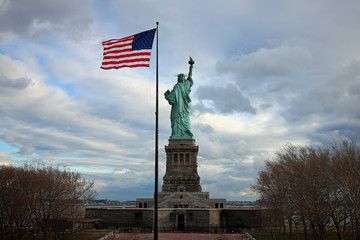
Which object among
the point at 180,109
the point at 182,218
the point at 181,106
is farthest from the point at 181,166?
the point at 182,218

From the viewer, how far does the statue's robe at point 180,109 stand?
71.6 m

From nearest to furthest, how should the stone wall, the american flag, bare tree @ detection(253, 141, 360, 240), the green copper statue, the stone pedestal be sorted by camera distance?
the american flag
bare tree @ detection(253, 141, 360, 240)
the stone wall
the stone pedestal
the green copper statue

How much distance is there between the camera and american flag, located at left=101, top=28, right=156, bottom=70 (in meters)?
20.5

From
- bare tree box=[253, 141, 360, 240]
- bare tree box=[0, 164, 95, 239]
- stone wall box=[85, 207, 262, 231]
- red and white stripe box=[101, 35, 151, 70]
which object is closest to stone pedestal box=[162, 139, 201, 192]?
stone wall box=[85, 207, 262, 231]

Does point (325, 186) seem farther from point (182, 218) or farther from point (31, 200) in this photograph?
point (31, 200)

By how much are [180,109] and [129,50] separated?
51.5 metres

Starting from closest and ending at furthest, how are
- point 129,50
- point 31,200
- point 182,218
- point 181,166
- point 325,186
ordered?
point 129,50, point 325,186, point 31,200, point 182,218, point 181,166

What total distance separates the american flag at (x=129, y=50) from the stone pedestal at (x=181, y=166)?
48.2 meters

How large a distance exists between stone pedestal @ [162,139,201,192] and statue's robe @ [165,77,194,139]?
1949mm

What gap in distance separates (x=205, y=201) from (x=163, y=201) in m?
8.04

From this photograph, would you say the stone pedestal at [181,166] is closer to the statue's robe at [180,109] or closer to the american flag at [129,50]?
the statue's robe at [180,109]

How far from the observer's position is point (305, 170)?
32.3 meters

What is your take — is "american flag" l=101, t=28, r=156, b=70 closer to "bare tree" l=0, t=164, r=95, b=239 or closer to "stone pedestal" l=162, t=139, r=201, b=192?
"bare tree" l=0, t=164, r=95, b=239

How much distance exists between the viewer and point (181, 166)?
68.8 meters
